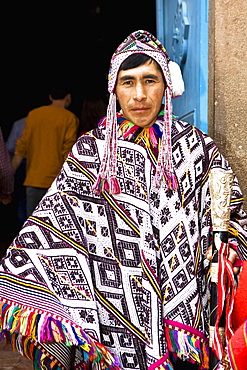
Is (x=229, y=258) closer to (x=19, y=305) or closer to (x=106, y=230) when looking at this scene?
(x=106, y=230)

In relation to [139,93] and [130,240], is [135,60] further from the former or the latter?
[130,240]

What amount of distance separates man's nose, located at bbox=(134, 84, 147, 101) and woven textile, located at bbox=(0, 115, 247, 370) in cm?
21

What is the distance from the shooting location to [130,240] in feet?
9.23

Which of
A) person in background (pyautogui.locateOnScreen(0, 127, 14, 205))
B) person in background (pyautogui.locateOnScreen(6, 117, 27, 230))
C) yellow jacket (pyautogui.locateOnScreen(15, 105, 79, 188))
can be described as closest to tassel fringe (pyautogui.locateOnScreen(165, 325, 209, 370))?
person in background (pyautogui.locateOnScreen(0, 127, 14, 205))

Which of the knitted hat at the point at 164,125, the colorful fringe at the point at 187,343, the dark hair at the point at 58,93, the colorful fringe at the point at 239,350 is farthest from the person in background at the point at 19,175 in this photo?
the colorful fringe at the point at 239,350

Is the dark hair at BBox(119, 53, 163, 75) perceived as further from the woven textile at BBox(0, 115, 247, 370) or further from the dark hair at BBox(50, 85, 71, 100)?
the dark hair at BBox(50, 85, 71, 100)

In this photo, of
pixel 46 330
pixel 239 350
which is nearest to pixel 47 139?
pixel 46 330

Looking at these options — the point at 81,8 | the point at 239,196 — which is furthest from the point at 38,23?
the point at 239,196

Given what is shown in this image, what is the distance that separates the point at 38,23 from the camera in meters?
9.93

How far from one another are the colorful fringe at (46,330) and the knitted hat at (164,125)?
62cm

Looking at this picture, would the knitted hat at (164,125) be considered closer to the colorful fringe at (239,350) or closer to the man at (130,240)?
the man at (130,240)

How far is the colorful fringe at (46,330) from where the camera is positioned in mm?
2604

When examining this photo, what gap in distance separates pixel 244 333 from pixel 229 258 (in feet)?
2.11

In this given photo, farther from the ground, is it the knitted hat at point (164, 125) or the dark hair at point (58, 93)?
the knitted hat at point (164, 125)
